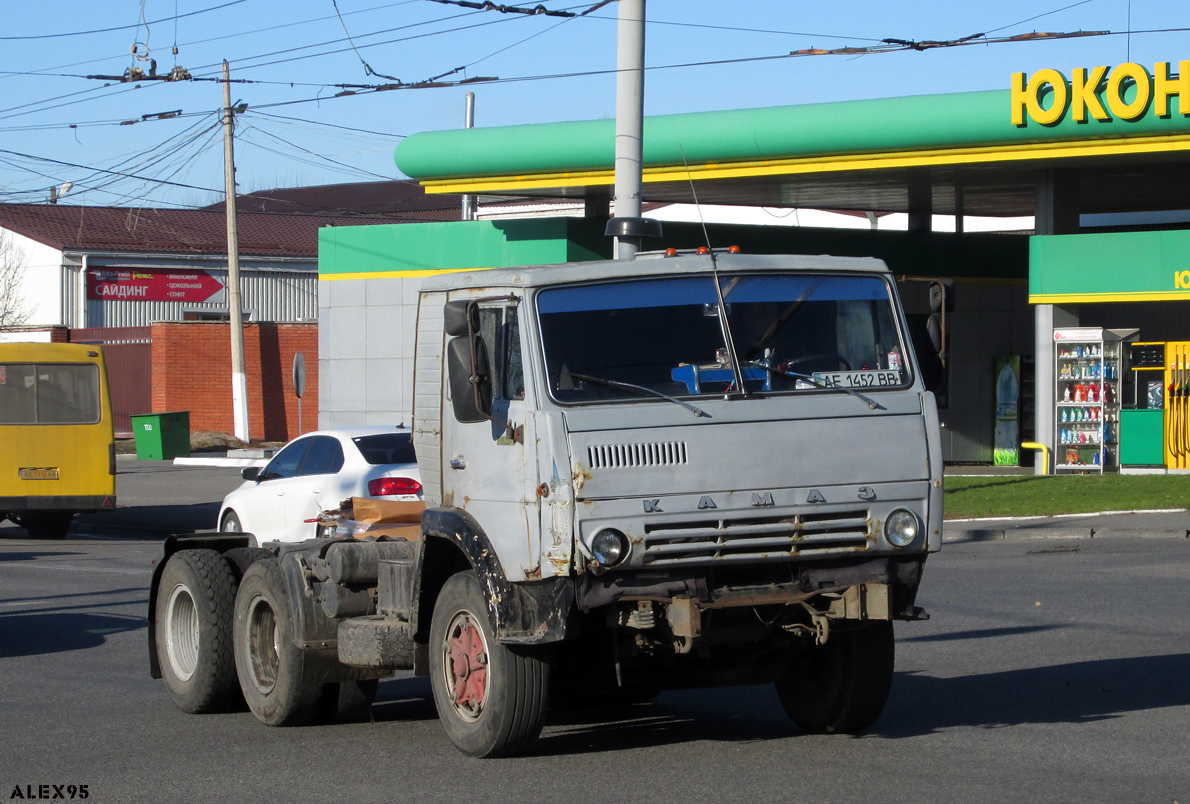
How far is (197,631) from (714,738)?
3.13 meters

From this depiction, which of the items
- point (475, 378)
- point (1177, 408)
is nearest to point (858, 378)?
point (475, 378)

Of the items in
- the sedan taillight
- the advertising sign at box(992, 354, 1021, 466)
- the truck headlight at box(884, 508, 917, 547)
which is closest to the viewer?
the truck headlight at box(884, 508, 917, 547)

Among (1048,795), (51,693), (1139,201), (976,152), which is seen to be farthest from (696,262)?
(1139,201)

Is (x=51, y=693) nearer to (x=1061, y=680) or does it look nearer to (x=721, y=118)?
(x=1061, y=680)

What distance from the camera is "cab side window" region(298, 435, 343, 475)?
14.9 metres

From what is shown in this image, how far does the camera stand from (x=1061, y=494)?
22.0m

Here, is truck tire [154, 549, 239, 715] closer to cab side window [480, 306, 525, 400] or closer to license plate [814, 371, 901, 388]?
cab side window [480, 306, 525, 400]

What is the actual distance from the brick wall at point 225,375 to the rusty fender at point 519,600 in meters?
37.3

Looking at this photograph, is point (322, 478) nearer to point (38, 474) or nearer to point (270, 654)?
point (270, 654)

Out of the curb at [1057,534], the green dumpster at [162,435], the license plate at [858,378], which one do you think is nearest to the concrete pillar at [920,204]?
the curb at [1057,534]

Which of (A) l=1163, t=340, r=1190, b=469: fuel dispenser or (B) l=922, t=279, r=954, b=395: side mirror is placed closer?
(B) l=922, t=279, r=954, b=395: side mirror

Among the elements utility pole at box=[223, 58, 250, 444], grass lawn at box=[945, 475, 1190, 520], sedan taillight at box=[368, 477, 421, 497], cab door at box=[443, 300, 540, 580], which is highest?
utility pole at box=[223, 58, 250, 444]

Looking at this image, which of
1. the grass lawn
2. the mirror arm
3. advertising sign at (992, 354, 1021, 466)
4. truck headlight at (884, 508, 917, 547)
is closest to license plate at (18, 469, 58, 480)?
the grass lawn

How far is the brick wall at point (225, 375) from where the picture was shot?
4366cm
